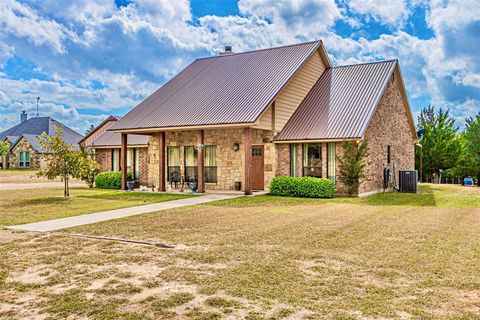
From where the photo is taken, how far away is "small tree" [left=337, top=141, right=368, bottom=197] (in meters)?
17.8

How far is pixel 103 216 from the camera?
488 inches

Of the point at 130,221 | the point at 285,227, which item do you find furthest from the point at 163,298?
the point at 130,221

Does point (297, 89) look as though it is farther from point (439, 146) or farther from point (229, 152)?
point (439, 146)

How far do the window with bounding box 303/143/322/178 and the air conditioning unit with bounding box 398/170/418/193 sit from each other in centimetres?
493

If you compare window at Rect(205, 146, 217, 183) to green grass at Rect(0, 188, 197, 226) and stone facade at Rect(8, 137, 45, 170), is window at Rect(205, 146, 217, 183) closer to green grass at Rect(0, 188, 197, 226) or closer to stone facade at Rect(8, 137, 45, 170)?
green grass at Rect(0, 188, 197, 226)

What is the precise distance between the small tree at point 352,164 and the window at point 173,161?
8401 mm

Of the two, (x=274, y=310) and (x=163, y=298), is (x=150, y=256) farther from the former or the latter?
(x=274, y=310)

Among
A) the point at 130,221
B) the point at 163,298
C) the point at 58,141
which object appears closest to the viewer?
the point at 163,298

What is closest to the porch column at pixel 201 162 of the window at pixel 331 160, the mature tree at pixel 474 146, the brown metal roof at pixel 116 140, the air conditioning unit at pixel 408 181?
the window at pixel 331 160

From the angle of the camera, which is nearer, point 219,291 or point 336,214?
point 219,291

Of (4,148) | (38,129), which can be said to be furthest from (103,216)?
(38,129)

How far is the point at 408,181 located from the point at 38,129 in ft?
185

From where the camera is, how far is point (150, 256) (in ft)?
24.2

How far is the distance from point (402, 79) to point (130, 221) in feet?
58.8
